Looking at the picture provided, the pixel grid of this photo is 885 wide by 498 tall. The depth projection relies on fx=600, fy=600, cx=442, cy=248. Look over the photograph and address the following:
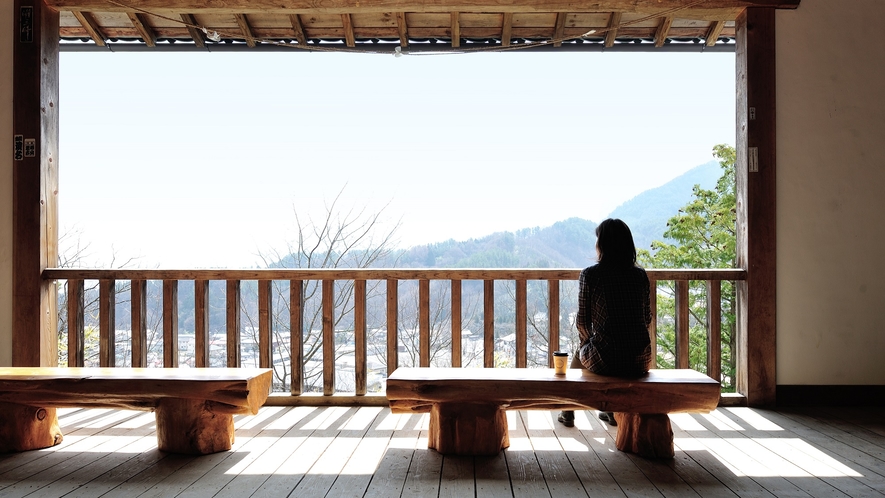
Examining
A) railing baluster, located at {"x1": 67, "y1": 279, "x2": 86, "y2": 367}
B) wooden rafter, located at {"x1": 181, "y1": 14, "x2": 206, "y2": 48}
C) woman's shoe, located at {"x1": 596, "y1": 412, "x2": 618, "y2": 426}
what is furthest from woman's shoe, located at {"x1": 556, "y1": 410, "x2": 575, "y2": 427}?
wooden rafter, located at {"x1": 181, "y1": 14, "x2": 206, "y2": 48}

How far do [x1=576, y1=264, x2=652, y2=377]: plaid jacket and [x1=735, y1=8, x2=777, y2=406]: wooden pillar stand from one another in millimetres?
1503

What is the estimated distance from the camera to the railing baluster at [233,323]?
13.9 ft

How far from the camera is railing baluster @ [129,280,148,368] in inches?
166

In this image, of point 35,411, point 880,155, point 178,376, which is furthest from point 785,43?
point 35,411

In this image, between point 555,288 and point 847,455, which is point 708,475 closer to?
point 847,455

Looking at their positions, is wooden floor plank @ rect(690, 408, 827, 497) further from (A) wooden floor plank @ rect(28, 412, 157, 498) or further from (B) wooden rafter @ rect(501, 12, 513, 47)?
(B) wooden rafter @ rect(501, 12, 513, 47)

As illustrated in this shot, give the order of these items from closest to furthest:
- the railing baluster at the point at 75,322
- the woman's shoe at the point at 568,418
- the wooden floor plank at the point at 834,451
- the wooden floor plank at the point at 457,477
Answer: the wooden floor plank at the point at 457,477, the wooden floor plank at the point at 834,451, the woman's shoe at the point at 568,418, the railing baluster at the point at 75,322

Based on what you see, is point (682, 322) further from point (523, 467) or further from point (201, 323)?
point (201, 323)

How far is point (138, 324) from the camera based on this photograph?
4.22m

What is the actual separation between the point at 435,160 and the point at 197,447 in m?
11.6

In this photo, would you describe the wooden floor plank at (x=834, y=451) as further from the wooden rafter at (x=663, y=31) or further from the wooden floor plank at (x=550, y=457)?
the wooden rafter at (x=663, y=31)

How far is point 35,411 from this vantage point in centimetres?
317

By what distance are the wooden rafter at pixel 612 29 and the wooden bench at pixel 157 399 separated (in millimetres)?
3569

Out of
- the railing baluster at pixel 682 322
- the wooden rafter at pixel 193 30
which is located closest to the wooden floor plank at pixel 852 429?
the railing baluster at pixel 682 322
